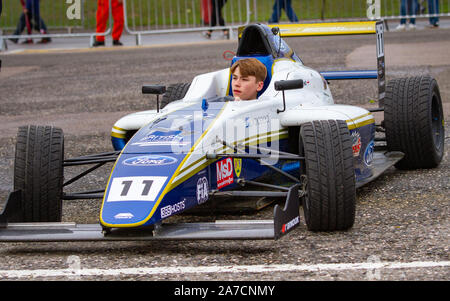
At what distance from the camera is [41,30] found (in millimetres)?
21203

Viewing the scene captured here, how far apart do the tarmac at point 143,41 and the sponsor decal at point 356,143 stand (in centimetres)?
1382

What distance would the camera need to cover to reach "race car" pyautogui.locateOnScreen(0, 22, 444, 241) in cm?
520

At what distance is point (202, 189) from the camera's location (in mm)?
5645

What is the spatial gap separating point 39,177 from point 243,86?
6.24ft

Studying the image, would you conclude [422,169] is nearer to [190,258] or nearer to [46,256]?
[190,258]

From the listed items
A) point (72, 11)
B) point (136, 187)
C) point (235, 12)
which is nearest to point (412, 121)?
point (136, 187)

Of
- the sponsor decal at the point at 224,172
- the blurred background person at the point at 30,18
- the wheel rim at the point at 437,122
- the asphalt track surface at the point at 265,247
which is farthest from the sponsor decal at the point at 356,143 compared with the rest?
the blurred background person at the point at 30,18

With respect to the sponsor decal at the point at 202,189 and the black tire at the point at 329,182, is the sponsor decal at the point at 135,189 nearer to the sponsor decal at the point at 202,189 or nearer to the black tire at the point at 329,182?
the sponsor decal at the point at 202,189

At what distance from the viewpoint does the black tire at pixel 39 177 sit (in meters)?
5.75

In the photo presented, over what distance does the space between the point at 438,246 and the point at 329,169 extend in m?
0.80

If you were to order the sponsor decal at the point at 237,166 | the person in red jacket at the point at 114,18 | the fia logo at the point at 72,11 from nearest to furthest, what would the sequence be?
the sponsor decal at the point at 237,166
the fia logo at the point at 72,11
the person in red jacket at the point at 114,18

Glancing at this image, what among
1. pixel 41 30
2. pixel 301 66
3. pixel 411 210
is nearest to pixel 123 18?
pixel 41 30

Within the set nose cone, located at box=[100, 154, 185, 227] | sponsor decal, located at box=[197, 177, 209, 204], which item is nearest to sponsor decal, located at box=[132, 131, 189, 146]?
nose cone, located at box=[100, 154, 185, 227]

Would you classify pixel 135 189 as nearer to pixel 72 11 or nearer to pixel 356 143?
pixel 356 143
